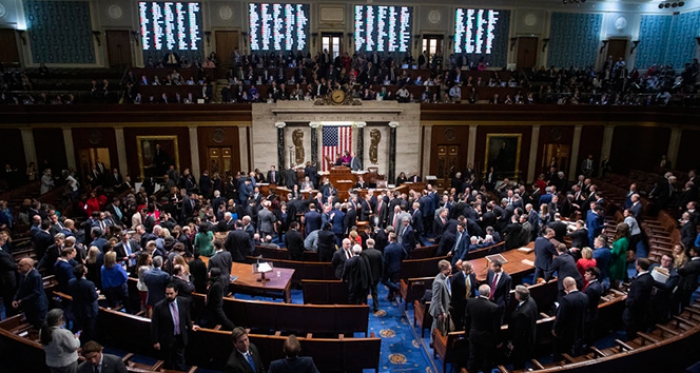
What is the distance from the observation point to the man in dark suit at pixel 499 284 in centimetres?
623

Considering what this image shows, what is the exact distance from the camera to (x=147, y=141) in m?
17.4

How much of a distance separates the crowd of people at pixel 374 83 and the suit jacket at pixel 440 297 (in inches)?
478

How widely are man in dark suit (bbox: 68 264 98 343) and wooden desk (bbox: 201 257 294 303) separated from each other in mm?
2064

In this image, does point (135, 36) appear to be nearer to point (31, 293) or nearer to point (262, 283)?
point (31, 293)

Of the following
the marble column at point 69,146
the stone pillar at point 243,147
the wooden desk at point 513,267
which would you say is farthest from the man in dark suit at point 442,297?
the marble column at point 69,146

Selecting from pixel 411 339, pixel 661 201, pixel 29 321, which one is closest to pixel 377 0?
pixel 661 201

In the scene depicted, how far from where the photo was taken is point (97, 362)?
167 inches

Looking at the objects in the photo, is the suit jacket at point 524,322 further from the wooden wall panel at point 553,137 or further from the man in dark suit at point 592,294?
the wooden wall panel at point 553,137

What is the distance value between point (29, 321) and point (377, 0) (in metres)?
19.6

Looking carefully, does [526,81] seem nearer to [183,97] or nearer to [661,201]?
[661,201]

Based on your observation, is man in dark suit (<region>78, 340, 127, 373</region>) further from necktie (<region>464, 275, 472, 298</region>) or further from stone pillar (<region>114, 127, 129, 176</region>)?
stone pillar (<region>114, 127, 129, 176</region>)

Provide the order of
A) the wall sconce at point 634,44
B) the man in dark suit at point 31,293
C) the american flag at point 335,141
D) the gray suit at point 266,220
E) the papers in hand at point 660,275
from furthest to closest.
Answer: the wall sconce at point 634,44 < the american flag at point 335,141 < the gray suit at point 266,220 < the papers in hand at point 660,275 < the man in dark suit at point 31,293

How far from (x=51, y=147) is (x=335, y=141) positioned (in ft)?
35.6

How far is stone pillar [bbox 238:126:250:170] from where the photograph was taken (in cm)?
1759
